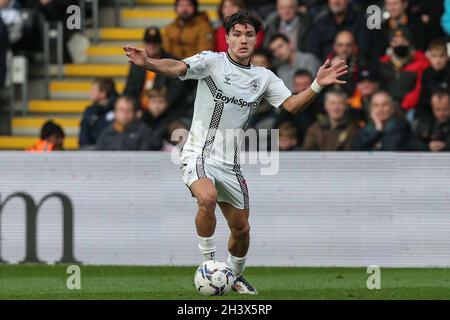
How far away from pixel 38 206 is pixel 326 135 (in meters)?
3.80

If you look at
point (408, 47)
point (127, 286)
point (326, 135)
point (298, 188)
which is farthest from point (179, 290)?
point (408, 47)

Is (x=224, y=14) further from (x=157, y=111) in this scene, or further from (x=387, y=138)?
(x=387, y=138)

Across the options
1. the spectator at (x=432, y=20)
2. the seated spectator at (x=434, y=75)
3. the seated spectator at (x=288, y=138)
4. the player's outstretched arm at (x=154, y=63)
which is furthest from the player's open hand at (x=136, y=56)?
the spectator at (x=432, y=20)

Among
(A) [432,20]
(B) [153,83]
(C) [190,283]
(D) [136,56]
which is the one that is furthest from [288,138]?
(D) [136,56]

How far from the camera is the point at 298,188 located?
15.7m

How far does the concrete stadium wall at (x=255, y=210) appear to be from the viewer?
1545 cm

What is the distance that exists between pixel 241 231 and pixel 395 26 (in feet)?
23.3

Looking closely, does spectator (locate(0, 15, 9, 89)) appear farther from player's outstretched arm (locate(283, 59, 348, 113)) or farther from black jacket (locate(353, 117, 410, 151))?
player's outstretched arm (locate(283, 59, 348, 113))

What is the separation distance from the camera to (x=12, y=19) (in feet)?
66.3

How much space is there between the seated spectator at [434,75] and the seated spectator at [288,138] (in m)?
1.60

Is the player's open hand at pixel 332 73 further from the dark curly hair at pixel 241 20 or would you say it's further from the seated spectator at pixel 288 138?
the seated spectator at pixel 288 138

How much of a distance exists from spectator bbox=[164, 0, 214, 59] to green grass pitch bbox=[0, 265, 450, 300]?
463 centimetres

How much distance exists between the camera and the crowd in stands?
1736cm
